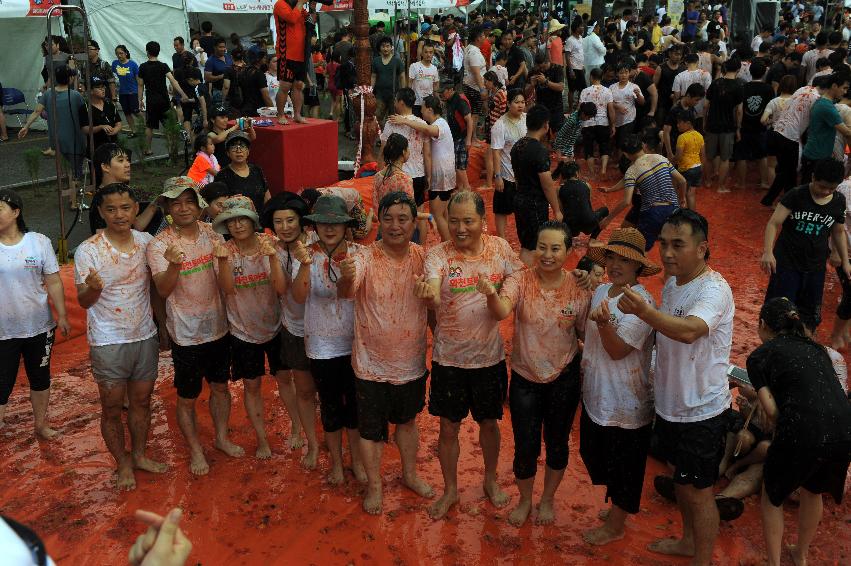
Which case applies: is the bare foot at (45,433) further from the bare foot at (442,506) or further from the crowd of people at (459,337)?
the bare foot at (442,506)

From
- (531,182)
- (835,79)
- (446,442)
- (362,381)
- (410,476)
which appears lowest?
(410,476)

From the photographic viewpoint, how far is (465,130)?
11422 millimetres

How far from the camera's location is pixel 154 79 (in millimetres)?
13656

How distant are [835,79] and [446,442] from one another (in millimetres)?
7637

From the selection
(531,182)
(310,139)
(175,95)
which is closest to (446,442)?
(531,182)

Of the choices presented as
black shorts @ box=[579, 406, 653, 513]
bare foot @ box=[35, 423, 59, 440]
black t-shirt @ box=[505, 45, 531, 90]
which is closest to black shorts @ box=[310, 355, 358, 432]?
black shorts @ box=[579, 406, 653, 513]

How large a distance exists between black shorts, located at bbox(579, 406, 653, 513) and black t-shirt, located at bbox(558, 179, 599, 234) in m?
3.04

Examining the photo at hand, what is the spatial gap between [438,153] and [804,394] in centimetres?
585

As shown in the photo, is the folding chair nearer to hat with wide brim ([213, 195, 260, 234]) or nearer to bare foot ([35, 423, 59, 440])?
bare foot ([35, 423, 59, 440])

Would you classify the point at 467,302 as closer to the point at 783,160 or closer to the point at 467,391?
the point at 467,391

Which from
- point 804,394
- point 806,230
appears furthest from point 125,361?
point 806,230

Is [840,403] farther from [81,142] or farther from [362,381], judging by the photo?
[81,142]

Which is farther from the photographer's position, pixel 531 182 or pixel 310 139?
pixel 310 139

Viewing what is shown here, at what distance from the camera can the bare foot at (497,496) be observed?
4707mm
